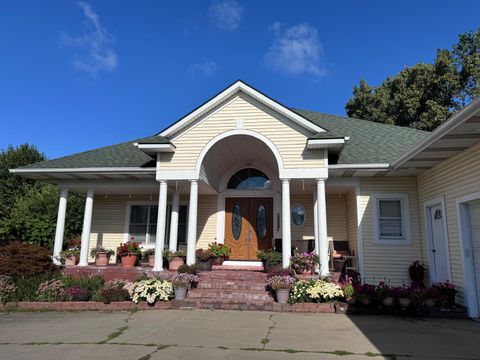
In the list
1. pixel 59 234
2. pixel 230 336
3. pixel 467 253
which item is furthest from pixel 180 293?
pixel 467 253

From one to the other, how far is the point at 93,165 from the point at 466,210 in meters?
10.7

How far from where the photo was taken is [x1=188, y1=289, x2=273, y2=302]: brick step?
8367 millimetres

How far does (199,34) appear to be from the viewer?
40.1 ft

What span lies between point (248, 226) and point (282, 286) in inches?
171

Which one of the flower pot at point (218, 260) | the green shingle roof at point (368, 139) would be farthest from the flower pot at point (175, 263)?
the green shingle roof at point (368, 139)

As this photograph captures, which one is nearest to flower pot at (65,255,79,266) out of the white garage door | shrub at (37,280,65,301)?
shrub at (37,280,65,301)

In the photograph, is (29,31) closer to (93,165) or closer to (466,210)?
(93,165)

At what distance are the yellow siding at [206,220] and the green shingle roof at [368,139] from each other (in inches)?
183

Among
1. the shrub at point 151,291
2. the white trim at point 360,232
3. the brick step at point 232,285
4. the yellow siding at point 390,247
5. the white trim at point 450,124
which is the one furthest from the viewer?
the white trim at point 360,232

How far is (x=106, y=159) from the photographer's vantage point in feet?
38.4

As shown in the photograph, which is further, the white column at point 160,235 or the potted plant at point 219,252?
the potted plant at point 219,252

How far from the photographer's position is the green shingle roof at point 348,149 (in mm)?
10016

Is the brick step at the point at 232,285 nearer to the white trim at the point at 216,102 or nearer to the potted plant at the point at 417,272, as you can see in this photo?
the potted plant at the point at 417,272

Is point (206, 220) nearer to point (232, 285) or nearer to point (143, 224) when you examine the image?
point (143, 224)
